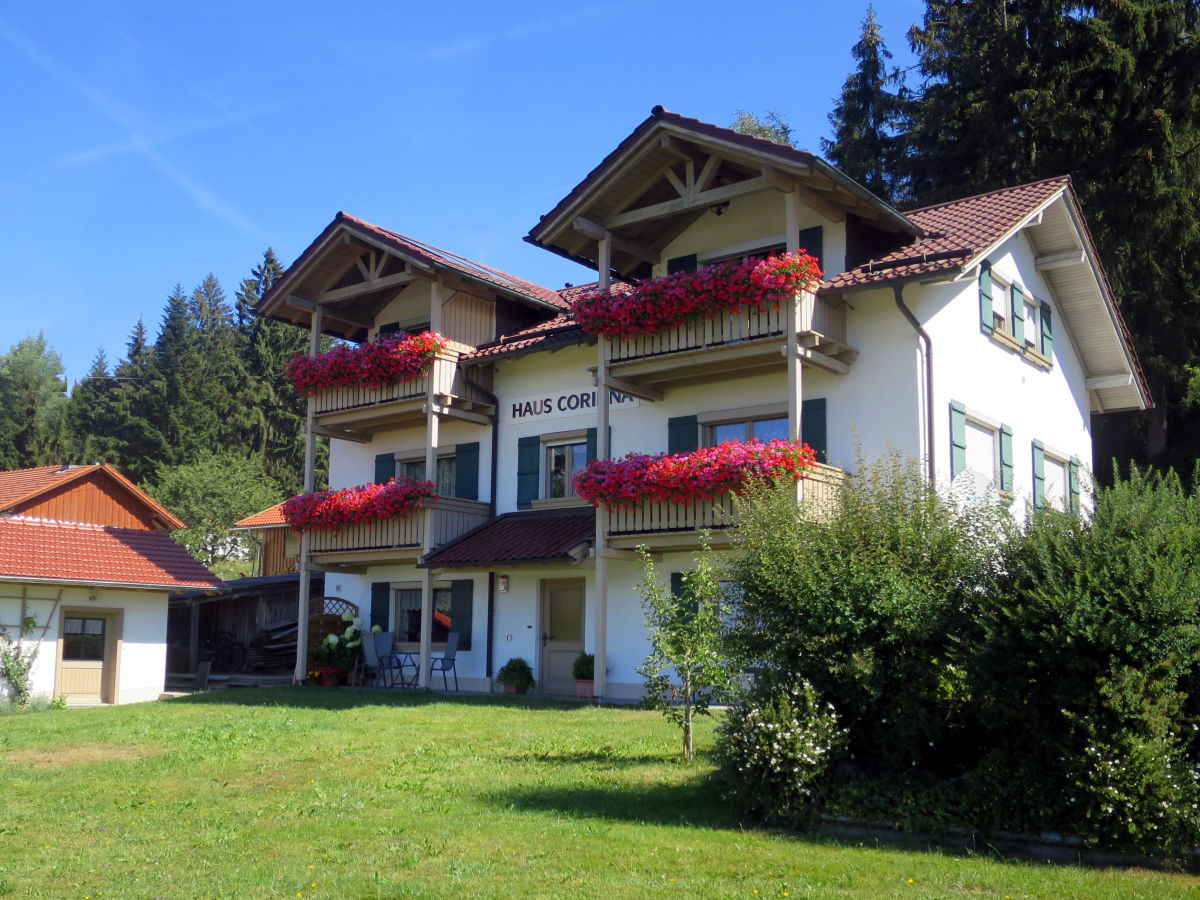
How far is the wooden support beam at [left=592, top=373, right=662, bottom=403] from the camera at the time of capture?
1995 cm

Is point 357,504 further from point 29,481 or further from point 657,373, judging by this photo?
point 29,481

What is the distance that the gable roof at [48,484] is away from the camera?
76.5 ft

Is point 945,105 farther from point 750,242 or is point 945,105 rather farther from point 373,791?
point 373,791

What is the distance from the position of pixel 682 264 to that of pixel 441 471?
7.03 meters

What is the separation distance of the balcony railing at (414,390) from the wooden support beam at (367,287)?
174cm

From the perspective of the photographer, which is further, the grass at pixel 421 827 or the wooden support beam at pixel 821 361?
the wooden support beam at pixel 821 361

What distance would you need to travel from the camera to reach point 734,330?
725 inches

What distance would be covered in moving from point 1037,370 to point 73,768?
1774 cm

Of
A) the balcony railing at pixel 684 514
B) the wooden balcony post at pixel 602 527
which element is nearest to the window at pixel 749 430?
the balcony railing at pixel 684 514

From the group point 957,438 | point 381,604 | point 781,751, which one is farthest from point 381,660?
point 781,751

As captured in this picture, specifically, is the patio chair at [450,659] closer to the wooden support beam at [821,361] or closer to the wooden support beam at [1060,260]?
the wooden support beam at [821,361]

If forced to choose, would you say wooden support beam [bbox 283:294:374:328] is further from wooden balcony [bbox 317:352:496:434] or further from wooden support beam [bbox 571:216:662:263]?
wooden support beam [bbox 571:216:662:263]

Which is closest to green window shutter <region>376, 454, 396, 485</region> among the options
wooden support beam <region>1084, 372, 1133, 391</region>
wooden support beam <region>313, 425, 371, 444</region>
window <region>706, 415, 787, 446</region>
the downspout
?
wooden support beam <region>313, 425, 371, 444</region>

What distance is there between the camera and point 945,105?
2948cm
